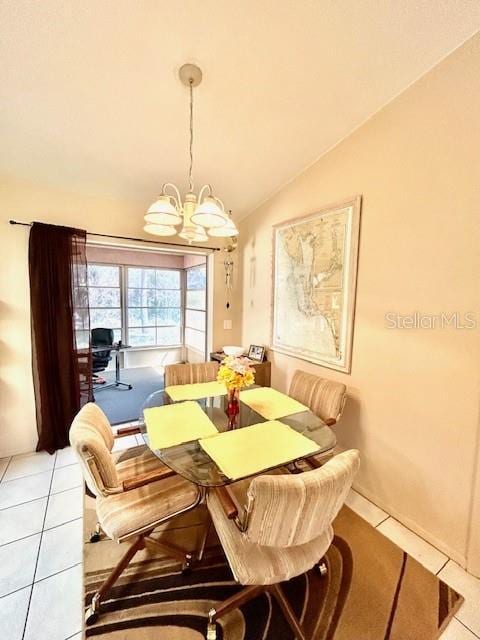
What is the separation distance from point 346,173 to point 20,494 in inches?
139

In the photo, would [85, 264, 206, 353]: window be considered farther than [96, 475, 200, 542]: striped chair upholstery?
Yes

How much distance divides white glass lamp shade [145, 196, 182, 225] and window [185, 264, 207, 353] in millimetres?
2851

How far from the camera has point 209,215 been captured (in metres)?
1.43

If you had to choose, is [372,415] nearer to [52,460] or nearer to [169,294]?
[52,460]

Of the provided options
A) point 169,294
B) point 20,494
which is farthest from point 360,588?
point 169,294

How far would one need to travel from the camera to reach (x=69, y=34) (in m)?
1.36

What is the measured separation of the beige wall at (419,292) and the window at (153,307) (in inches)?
160

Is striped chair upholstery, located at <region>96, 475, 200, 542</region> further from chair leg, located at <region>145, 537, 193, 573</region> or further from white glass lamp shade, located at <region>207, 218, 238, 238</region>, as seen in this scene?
white glass lamp shade, located at <region>207, 218, 238, 238</region>

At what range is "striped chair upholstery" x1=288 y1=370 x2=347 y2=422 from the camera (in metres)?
1.99

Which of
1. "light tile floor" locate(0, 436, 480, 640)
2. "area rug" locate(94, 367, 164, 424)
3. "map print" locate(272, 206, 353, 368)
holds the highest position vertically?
"map print" locate(272, 206, 353, 368)

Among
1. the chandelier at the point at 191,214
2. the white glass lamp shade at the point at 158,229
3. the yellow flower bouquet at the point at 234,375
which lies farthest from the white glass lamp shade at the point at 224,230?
the yellow flower bouquet at the point at 234,375

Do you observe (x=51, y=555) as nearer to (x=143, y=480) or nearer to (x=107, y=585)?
(x=107, y=585)

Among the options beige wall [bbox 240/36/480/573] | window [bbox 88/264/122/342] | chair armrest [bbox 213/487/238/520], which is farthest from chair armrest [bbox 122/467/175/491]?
window [bbox 88/264/122/342]

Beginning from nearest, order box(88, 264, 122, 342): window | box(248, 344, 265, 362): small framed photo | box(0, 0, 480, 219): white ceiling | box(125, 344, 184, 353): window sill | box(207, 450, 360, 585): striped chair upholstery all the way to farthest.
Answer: box(207, 450, 360, 585): striped chair upholstery, box(0, 0, 480, 219): white ceiling, box(248, 344, 265, 362): small framed photo, box(88, 264, 122, 342): window, box(125, 344, 184, 353): window sill
